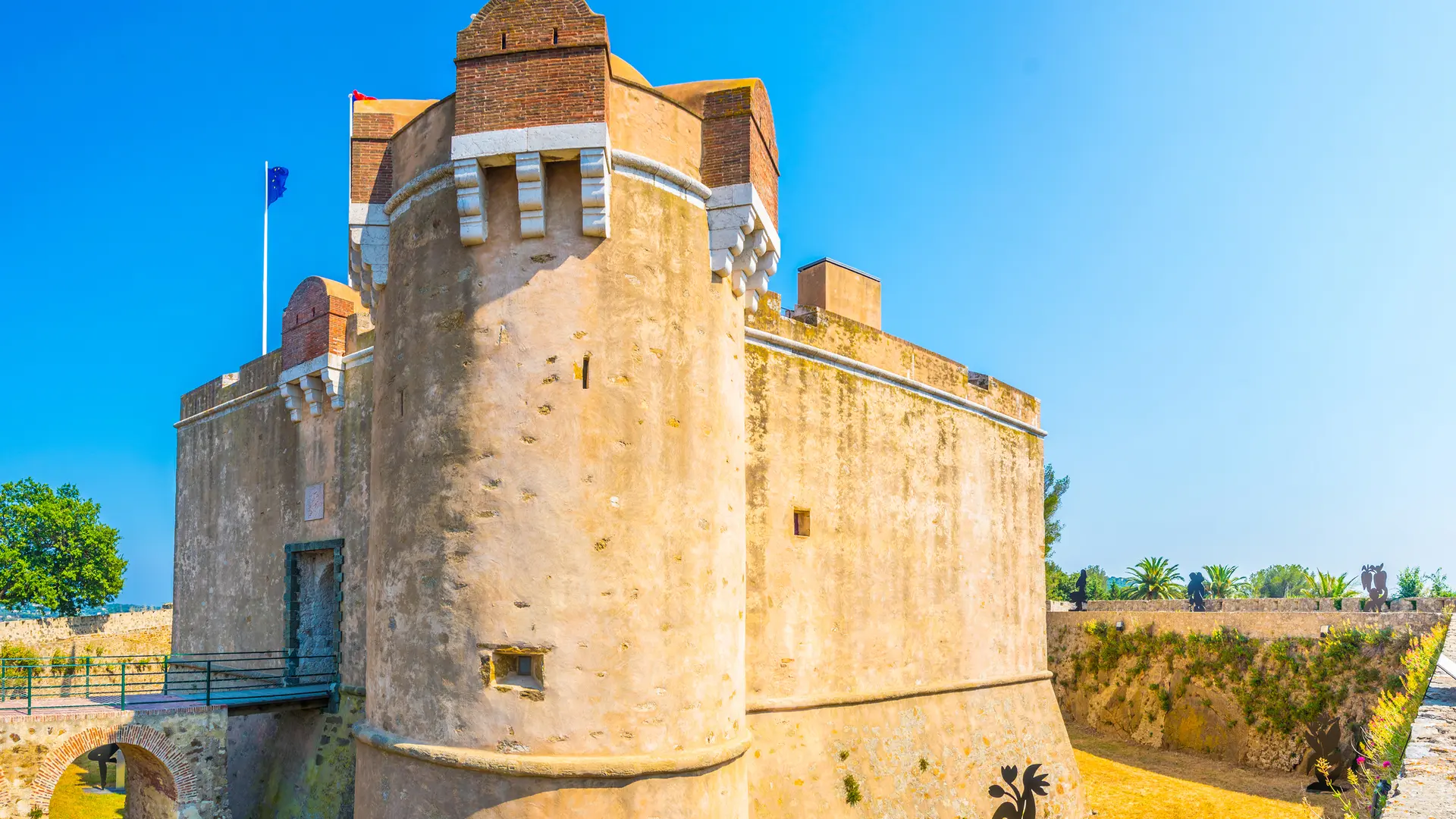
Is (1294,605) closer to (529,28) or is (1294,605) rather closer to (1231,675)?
(1231,675)

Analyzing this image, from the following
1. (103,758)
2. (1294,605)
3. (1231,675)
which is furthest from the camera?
(1294,605)

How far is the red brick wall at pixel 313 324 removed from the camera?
15.5 m

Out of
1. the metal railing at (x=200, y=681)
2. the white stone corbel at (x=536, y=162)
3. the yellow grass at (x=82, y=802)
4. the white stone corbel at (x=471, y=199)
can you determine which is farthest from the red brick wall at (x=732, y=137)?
the yellow grass at (x=82, y=802)

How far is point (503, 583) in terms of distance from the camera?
28.0ft

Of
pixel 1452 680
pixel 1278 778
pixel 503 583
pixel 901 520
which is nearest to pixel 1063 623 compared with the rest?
pixel 1278 778

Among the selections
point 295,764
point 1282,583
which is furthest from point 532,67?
point 1282,583

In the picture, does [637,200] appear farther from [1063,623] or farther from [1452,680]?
[1063,623]

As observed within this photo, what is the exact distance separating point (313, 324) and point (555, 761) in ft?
34.5

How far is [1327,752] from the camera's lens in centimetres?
2033

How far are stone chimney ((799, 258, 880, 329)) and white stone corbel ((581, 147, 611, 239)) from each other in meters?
7.42

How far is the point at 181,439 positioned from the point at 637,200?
54.2ft

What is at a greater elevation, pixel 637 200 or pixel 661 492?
pixel 637 200

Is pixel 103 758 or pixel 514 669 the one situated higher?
pixel 514 669

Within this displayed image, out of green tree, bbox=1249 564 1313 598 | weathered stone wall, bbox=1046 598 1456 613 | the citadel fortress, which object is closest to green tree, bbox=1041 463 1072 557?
weathered stone wall, bbox=1046 598 1456 613
